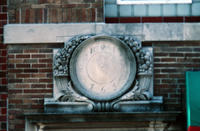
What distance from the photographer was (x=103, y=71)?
784cm

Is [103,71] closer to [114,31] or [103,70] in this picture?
[103,70]

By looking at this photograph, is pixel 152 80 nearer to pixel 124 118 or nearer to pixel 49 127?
→ pixel 124 118

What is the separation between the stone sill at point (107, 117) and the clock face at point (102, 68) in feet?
0.98

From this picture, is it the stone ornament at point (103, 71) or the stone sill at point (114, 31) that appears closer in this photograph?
the stone ornament at point (103, 71)

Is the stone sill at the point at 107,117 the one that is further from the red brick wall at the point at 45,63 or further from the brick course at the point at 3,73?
the brick course at the point at 3,73

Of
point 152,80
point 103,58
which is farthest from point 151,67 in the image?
point 103,58

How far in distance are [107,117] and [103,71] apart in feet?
2.18

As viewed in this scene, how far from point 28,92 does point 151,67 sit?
1.79 meters

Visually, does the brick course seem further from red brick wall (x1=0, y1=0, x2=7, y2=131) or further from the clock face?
the clock face

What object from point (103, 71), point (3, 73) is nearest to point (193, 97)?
point (103, 71)

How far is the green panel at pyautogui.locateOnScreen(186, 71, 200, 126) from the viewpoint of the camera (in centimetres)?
742

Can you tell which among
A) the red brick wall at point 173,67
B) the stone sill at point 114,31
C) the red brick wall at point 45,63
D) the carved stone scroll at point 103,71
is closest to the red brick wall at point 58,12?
the red brick wall at point 45,63

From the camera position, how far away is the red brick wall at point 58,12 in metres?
8.02

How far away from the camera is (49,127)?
25.7ft
